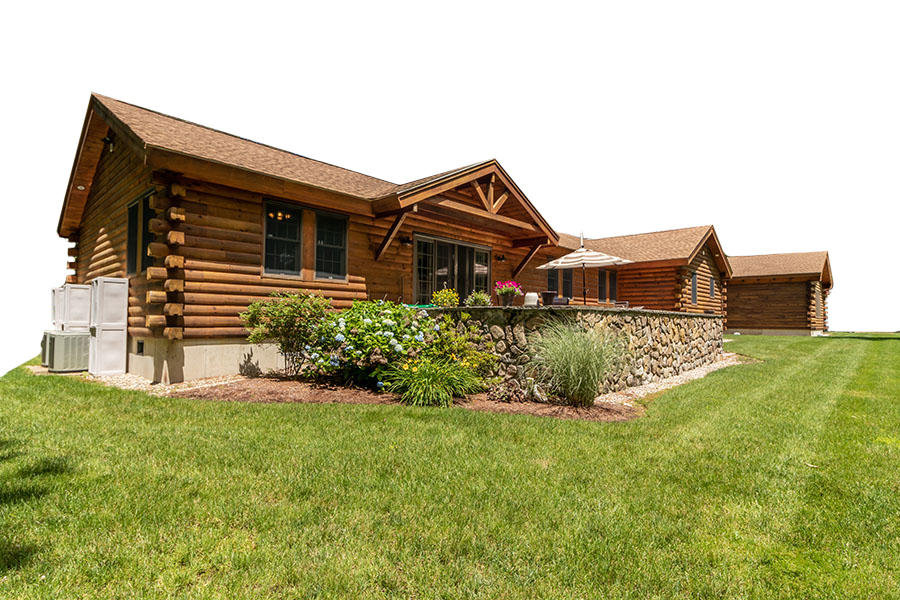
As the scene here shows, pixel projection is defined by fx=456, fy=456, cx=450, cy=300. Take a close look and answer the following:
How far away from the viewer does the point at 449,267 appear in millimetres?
13023

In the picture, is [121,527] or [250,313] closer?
[121,527]

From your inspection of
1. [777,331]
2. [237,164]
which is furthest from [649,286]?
[237,164]

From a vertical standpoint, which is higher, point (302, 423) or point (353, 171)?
point (353, 171)

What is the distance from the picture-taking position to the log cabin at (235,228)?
7914 millimetres

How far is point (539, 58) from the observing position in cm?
880

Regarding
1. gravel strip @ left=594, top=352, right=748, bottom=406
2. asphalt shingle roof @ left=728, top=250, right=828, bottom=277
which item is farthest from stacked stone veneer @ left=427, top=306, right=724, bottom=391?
asphalt shingle roof @ left=728, top=250, right=828, bottom=277

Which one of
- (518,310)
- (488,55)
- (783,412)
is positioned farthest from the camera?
(488,55)

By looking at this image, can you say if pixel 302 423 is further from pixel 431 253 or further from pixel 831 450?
pixel 431 253

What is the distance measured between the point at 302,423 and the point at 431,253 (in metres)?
8.08

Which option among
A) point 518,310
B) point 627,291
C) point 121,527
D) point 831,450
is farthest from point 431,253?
point 627,291

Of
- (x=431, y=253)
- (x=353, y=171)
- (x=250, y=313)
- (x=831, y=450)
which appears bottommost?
(x=831, y=450)

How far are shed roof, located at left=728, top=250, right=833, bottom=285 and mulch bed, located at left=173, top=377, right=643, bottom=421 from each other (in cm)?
2690

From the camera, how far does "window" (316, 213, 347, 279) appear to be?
10.1 m

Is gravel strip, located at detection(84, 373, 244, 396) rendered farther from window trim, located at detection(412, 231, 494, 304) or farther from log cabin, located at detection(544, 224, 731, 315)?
log cabin, located at detection(544, 224, 731, 315)
